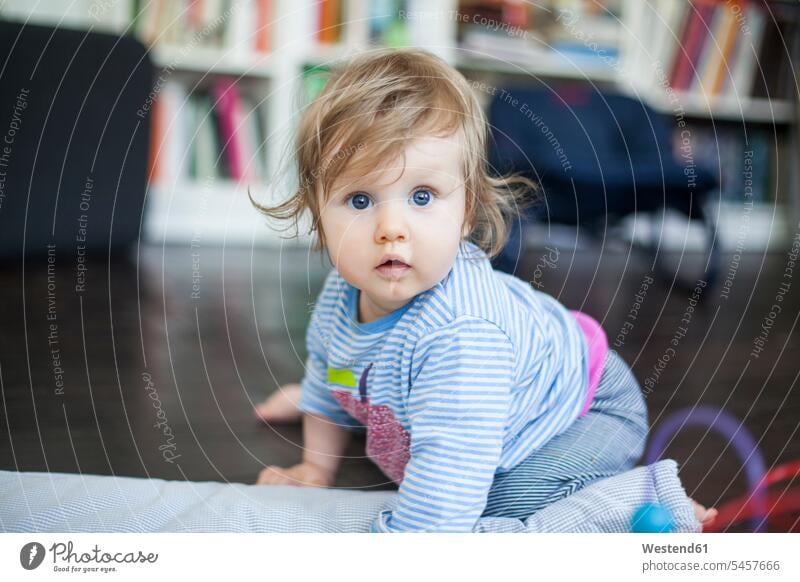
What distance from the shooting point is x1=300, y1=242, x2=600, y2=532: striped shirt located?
0.56 m

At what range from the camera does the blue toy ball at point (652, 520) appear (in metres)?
0.58

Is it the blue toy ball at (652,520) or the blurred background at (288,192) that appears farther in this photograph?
the blurred background at (288,192)

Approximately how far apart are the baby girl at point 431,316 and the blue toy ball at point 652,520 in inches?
2.4

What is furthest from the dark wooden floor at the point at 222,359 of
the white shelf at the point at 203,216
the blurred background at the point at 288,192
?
the white shelf at the point at 203,216

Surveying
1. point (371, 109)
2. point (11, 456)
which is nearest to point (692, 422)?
point (371, 109)

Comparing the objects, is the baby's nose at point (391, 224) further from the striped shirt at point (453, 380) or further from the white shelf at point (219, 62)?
the white shelf at point (219, 62)

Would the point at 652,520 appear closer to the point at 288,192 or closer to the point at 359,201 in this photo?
the point at 359,201

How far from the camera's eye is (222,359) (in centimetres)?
97

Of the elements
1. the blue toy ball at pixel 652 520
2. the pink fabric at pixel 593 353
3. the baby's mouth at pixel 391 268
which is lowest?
the blue toy ball at pixel 652 520

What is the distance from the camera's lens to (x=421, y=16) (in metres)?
1.19

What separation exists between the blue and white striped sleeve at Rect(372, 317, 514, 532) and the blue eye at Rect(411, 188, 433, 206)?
0.28ft

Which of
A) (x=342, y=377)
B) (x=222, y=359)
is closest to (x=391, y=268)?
(x=342, y=377)

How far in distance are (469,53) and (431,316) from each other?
91cm
